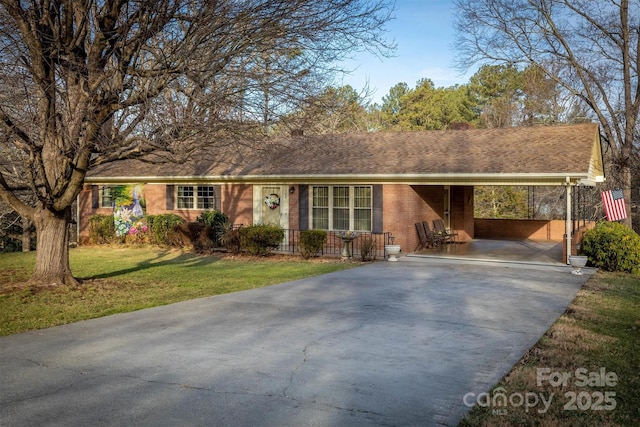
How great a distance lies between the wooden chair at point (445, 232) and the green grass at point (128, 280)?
193 inches

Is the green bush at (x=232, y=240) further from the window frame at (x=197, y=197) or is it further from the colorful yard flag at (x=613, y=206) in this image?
the colorful yard flag at (x=613, y=206)

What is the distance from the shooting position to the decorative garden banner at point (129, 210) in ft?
72.9

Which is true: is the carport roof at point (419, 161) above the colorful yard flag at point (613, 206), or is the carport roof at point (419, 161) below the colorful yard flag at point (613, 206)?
above

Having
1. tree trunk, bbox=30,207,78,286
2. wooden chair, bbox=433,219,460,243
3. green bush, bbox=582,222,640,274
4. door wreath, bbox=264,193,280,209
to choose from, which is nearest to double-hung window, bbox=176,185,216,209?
door wreath, bbox=264,193,280,209

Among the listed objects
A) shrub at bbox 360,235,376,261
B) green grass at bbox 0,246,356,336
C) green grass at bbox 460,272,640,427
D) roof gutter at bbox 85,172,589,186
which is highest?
roof gutter at bbox 85,172,589,186

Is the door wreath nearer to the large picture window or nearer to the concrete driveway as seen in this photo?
the large picture window

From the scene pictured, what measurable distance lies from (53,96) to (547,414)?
31.4 ft

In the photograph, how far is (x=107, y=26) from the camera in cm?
1044

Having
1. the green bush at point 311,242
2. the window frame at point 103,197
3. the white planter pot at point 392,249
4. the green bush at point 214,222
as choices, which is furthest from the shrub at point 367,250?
the window frame at point 103,197

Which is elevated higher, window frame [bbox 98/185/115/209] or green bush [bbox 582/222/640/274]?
window frame [bbox 98/185/115/209]

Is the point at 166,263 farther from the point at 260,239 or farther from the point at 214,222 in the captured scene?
the point at 214,222

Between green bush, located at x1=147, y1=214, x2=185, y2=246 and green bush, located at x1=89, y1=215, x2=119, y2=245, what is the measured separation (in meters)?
2.32

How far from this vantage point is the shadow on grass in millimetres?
14000

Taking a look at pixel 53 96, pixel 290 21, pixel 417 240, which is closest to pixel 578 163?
pixel 417 240
